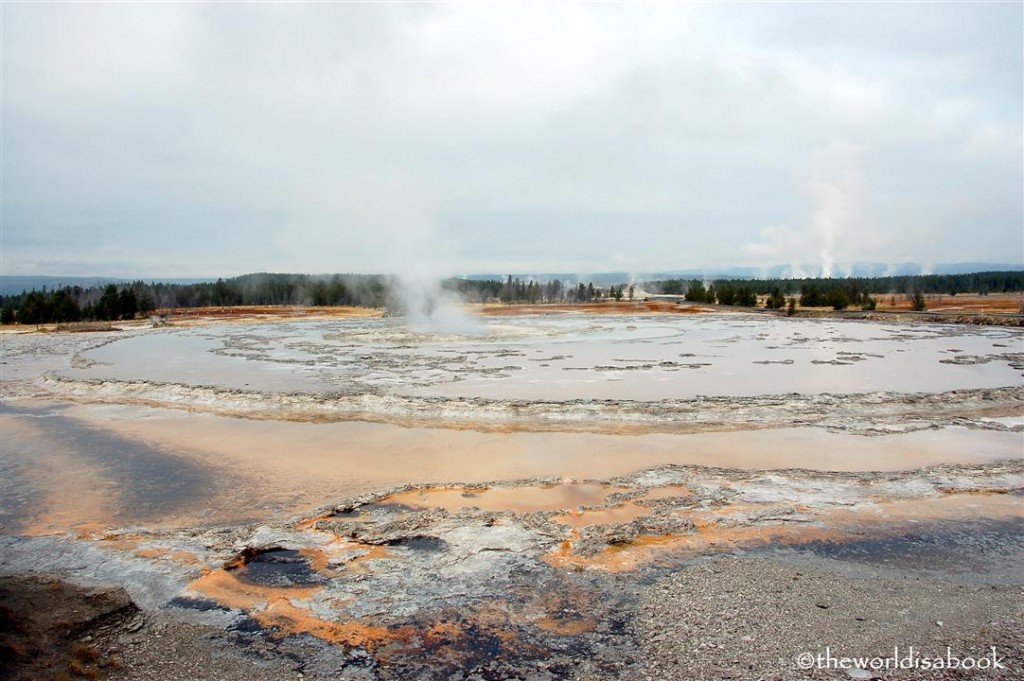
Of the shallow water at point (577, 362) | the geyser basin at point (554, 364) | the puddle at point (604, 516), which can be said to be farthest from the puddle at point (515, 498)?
the shallow water at point (577, 362)

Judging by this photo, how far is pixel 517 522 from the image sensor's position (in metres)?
7.52

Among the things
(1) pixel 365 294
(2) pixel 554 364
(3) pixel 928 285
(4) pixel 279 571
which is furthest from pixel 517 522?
(3) pixel 928 285

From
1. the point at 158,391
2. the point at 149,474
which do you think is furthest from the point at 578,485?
the point at 158,391

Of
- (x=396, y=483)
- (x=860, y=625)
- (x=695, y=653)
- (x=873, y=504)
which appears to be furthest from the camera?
(x=396, y=483)

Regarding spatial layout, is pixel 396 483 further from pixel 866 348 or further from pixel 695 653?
pixel 866 348

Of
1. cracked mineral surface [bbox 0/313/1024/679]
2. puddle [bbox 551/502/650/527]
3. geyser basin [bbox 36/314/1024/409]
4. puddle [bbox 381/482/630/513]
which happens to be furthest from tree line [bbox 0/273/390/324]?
puddle [bbox 551/502/650/527]

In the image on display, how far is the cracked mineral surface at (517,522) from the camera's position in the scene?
4922 millimetres

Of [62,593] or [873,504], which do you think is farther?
[873,504]

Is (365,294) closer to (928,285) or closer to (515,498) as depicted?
(515,498)

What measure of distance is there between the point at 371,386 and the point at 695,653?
14.0 meters

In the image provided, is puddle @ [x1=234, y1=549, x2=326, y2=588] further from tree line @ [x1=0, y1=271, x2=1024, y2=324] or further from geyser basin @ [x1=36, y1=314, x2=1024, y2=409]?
tree line @ [x1=0, y1=271, x2=1024, y2=324]

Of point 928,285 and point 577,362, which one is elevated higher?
point 928,285

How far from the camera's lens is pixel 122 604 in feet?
18.2

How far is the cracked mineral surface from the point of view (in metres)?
→ 4.92
